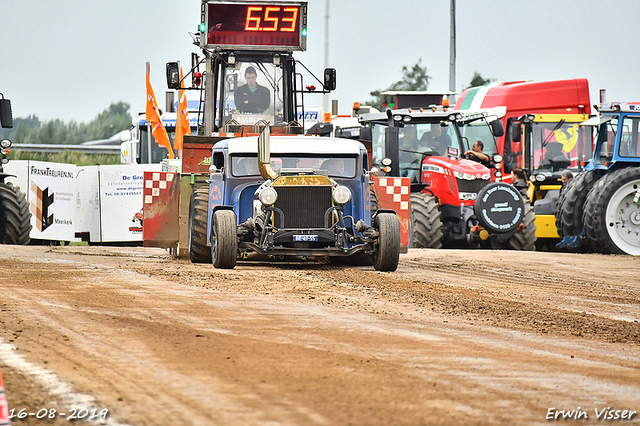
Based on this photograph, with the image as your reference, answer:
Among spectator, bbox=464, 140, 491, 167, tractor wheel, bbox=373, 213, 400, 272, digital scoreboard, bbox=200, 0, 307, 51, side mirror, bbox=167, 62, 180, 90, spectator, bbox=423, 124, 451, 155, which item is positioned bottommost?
tractor wheel, bbox=373, 213, 400, 272

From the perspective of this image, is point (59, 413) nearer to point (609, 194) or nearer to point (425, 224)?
point (425, 224)

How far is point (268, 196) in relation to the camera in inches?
409

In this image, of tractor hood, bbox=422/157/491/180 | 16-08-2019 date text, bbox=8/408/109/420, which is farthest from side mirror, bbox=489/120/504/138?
16-08-2019 date text, bbox=8/408/109/420

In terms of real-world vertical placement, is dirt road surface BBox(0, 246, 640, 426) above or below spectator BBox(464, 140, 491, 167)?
below

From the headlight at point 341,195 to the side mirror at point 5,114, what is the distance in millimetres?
6354

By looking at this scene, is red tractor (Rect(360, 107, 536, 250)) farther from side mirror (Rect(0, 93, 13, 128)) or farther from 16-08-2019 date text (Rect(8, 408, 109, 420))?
16-08-2019 date text (Rect(8, 408, 109, 420))

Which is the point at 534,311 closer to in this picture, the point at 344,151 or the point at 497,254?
the point at 344,151

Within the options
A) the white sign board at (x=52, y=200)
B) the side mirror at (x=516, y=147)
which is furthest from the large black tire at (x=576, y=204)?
the white sign board at (x=52, y=200)

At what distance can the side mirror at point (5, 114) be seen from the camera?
1434 centimetres

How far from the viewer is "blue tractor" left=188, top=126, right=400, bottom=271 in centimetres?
1048

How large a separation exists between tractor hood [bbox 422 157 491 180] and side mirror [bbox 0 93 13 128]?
23.9 ft

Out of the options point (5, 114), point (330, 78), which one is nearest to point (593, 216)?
point (330, 78)

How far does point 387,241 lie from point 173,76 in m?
4.42

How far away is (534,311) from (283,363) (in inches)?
127
